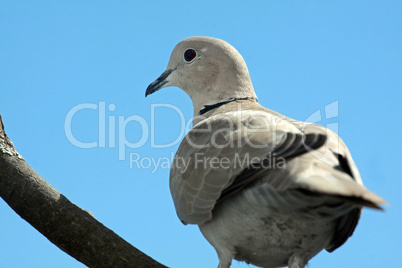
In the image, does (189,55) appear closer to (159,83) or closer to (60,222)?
(159,83)

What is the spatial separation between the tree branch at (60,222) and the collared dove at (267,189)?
1.82 ft

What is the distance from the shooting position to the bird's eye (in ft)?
19.3

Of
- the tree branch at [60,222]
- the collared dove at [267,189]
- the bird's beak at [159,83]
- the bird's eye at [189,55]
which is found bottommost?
the tree branch at [60,222]

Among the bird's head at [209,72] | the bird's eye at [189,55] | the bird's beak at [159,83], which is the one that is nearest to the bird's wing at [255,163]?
the bird's head at [209,72]

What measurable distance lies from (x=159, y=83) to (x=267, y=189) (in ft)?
9.15

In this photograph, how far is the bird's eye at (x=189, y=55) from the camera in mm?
5887

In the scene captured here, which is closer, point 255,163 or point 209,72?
point 255,163

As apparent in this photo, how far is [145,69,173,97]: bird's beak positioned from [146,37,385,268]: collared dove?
4.67 ft

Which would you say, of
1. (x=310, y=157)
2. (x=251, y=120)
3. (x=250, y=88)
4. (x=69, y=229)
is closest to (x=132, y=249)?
(x=69, y=229)

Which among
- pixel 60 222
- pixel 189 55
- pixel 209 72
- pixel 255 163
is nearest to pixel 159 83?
pixel 189 55

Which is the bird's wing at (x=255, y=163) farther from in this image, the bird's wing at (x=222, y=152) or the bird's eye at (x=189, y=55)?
the bird's eye at (x=189, y=55)

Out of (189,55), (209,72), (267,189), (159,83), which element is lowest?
(267,189)

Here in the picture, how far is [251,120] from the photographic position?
4312mm

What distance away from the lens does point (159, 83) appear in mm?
6164
